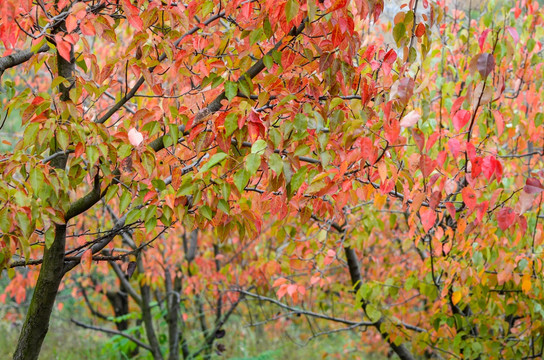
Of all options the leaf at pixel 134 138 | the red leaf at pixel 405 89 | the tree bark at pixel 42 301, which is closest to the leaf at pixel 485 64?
the red leaf at pixel 405 89

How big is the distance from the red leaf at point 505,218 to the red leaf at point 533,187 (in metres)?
0.30

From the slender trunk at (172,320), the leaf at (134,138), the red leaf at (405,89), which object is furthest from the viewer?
the slender trunk at (172,320)

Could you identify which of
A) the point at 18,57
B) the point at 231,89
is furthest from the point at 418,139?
the point at 18,57

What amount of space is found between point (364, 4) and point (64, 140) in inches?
52.4

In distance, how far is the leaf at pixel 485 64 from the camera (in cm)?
181

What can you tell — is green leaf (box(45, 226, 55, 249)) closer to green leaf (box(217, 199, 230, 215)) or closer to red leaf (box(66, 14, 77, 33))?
green leaf (box(217, 199, 230, 215))

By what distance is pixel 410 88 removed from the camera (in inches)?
76.2

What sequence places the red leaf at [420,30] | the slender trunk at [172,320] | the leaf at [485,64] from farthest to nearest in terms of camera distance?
the slender trunk at [172,320] < the red leaf at [420,30] < the leaf at [485,64]

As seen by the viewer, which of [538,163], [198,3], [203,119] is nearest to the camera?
[203,119]

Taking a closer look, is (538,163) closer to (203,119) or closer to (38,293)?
(203,119)

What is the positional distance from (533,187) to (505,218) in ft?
1.09

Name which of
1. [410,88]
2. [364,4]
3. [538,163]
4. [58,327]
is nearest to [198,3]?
[364,4]

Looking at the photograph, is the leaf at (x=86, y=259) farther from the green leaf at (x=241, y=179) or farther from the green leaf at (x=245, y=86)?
the green leaf at (x=245, y=86)

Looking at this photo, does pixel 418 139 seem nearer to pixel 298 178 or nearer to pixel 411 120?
pixel 411 120
